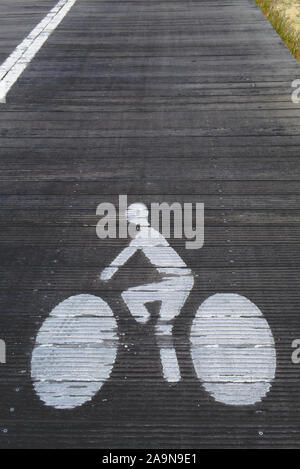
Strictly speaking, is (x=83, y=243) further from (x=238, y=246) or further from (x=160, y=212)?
(x=238, y=246)

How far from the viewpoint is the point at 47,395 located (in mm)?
2311

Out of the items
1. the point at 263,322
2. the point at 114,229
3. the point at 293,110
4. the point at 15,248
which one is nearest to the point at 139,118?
the point at 293,110

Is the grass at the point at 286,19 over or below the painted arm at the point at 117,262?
over

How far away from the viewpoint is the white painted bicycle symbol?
7.70 ft

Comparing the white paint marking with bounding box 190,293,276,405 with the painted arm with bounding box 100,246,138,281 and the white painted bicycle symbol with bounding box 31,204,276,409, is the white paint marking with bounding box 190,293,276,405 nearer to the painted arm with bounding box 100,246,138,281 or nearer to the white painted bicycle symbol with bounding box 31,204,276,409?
the white painted bicycle symbol with bounding box 31,204,276,409

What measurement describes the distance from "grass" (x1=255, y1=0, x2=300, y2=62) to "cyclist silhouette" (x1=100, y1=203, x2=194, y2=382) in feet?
22.6

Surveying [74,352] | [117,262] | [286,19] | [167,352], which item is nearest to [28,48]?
[117,262]

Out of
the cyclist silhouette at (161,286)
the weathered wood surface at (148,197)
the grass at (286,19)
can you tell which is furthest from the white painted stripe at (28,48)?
the grass at (286,19)

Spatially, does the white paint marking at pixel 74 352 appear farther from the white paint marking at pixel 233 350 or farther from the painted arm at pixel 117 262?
the white paint marking at pixel 233 350

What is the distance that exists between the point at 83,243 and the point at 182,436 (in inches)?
56.7

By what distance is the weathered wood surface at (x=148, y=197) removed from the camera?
2.23 m

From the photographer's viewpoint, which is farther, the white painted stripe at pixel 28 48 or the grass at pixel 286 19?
the grass at pixel 286 19

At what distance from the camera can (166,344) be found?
2.55m

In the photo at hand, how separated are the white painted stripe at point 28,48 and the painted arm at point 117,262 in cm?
282
